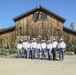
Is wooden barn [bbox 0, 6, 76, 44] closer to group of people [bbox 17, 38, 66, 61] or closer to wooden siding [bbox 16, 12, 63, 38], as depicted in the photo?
wooden siding [bbox 16, 12, 63, 38]

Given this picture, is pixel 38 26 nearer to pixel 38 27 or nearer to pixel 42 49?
pixel 38 27

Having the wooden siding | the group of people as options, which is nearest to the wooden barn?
the wooden siding

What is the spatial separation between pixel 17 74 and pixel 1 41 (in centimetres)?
2027

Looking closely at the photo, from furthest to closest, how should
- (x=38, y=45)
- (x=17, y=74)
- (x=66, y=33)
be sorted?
(x=66, y=33), (x=38, y=45), (x=17, y=74)

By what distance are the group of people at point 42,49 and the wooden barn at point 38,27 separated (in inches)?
337

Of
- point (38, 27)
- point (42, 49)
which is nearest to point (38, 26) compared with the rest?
point (38, 27)

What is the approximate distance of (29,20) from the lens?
36.2m

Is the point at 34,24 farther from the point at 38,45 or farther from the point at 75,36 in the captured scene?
the point at 38,45

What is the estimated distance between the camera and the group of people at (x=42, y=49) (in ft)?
81.7

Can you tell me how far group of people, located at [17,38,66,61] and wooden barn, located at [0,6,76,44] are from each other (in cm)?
855

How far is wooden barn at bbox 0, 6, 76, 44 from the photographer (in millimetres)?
35875

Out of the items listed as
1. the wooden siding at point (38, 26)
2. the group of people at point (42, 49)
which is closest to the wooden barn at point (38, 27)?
the wooden siding at point (38, 26)

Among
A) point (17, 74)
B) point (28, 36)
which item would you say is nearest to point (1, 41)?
point (28, 36)

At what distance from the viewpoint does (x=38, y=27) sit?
3616 cm
